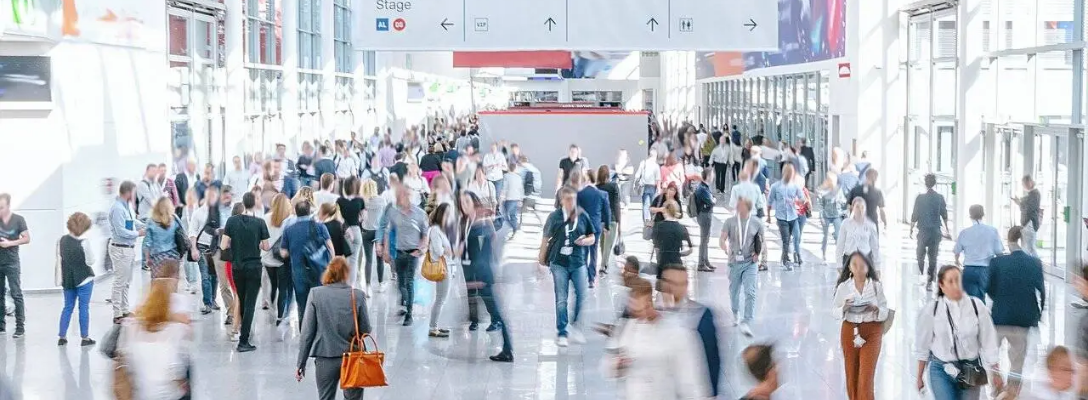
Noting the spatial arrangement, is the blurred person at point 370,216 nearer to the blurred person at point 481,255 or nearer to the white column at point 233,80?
the blurred person at point 481,255

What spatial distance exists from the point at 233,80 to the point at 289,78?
595 centimetres

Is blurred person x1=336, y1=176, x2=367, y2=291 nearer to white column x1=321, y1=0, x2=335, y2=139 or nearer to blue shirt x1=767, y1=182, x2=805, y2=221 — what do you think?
blue shirt x1=767, y1=182, x2=805, y2=221

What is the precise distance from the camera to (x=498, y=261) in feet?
42.4

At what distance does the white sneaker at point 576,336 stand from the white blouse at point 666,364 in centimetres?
588

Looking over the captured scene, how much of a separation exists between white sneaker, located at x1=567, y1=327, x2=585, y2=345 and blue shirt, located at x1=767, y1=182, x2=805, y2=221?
17.3 feet

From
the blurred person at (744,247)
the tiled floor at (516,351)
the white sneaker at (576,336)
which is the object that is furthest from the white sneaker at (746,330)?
the white sneaker at (576,336)

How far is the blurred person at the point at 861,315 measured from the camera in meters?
9.23

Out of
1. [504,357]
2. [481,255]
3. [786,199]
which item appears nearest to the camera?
[504,357]

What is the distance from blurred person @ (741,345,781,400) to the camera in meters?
6.50

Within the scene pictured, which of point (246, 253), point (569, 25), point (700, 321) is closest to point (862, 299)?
point (700, 321)

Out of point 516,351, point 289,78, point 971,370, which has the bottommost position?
point 516,351

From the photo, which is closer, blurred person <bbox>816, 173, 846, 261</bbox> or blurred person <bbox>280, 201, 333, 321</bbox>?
blurred person <bbox>280, 201, 333, 321</bbox>

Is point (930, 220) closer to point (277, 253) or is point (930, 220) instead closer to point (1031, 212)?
point (1031, 212)

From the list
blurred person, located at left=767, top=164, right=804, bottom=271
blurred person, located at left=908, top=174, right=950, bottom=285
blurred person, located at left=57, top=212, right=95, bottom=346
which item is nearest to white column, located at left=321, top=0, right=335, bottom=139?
blurred person, located at left=767, top=164, right=804, bottom=271
